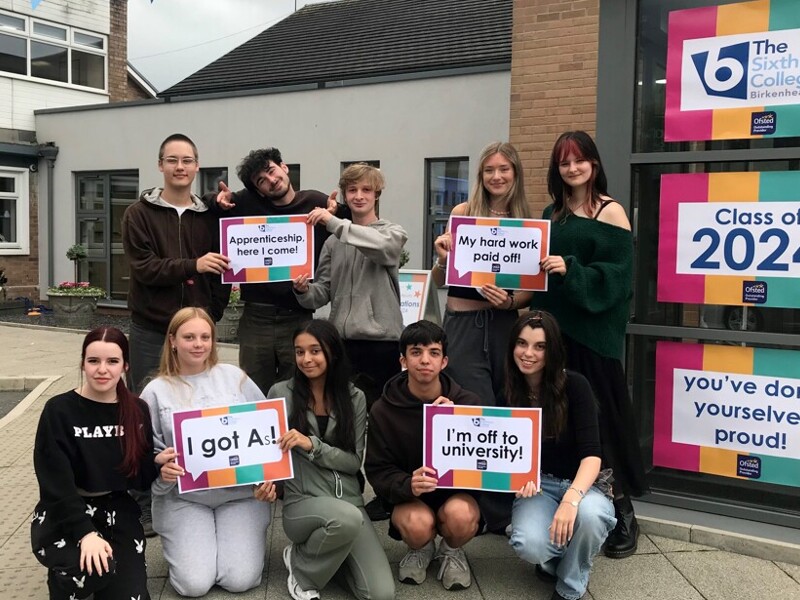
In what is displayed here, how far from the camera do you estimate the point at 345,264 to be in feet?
13.6

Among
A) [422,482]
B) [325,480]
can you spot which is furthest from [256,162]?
[422,482]

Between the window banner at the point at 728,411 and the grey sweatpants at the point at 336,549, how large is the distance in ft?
6.31

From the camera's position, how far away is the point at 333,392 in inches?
143

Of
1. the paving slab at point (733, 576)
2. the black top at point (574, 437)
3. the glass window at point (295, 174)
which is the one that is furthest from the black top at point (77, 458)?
the glass window at point (295, 174)

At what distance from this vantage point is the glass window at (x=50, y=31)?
17.5m

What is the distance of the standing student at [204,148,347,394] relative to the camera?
4273mm

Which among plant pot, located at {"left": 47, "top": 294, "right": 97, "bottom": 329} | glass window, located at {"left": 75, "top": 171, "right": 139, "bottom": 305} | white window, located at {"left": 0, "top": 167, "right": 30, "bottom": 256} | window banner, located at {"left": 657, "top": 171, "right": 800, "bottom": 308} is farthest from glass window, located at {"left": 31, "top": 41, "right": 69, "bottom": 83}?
window banner, located at {"left": 657, "top": 171, "right": 800, "bottom": 308}

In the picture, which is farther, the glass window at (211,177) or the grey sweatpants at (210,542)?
the glass window at (211,177)

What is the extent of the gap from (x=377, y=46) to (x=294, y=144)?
11.7ft

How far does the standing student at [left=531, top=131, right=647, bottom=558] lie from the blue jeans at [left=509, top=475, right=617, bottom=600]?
509 millimetres

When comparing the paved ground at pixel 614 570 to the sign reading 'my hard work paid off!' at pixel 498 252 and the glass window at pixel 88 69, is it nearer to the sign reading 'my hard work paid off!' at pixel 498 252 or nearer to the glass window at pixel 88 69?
the sign reading 'my hard work paid off!' at pixel 498 252

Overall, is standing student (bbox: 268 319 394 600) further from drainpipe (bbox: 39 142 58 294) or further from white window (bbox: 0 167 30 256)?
white window (bbox: 0 167 30 256)

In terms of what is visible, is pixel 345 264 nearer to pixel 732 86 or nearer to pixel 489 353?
pixel 489 353


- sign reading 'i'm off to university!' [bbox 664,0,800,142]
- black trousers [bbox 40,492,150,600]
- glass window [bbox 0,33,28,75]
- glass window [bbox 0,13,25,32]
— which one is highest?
glass window [bbox 0,13,25,32]
